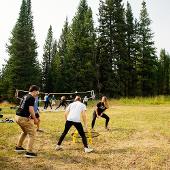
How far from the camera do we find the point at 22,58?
59.2m

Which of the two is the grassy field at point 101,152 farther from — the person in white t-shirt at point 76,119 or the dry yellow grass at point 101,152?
the person in white t-shirt at point 76,119

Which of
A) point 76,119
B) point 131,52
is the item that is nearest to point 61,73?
point 131,52

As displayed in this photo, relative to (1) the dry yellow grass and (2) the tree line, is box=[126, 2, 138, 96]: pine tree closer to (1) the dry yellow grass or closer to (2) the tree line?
(2) the tree line

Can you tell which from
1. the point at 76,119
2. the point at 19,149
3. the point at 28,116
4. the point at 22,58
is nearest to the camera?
the point at 28,116

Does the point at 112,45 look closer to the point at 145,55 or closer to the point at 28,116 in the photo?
the point at 145,55

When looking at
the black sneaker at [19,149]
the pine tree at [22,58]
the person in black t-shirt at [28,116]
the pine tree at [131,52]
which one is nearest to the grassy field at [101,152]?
the black sneaker at [19,149]

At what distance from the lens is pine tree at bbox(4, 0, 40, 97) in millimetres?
57969

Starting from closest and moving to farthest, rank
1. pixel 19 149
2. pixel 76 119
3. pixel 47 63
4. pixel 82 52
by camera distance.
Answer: pixel 19 149, pixel 76 119, pixel 82 52, pixel 47 63

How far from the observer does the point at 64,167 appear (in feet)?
34.6

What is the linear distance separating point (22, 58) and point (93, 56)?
483 inches

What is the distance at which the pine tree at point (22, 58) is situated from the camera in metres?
58.0

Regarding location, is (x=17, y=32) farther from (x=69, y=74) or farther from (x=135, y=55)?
(x=135, y=55)

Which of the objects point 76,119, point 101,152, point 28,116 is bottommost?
point 101,152

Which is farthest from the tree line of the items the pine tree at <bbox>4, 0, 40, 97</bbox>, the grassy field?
the grassy field
